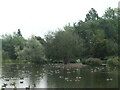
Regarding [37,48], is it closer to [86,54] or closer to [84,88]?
[86,54]

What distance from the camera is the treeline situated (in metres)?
53.8

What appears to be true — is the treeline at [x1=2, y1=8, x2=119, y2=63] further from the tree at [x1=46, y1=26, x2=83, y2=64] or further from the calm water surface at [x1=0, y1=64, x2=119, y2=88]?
the calm water surface at [x1=0, y1=64, x2=119, y2=88]

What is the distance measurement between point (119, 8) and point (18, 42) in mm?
23132

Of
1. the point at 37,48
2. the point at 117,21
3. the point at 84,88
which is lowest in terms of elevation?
the point at 84,88

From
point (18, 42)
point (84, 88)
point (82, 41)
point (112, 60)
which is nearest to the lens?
point (84, 88)

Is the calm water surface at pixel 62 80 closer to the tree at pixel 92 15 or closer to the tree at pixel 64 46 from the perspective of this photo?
the tree at pixel 64 46

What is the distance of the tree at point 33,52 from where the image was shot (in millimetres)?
57013

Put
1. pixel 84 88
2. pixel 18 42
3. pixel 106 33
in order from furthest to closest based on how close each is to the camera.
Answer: pixel 18 42
pixel 106 33
pixel 84 88

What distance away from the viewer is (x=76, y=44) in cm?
5434

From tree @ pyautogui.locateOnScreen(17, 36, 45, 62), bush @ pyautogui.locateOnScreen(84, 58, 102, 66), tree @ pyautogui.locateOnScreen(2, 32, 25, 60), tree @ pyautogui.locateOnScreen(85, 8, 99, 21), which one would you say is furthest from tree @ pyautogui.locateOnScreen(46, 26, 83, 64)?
tree @ pyautogui.locateOnScreen(85, 8, 99, 21)

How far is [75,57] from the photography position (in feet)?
180

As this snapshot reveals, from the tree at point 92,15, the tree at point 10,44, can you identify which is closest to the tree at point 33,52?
the tree at point 10,44

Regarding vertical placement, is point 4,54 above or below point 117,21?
below

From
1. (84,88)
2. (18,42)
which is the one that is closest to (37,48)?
(18,42)
